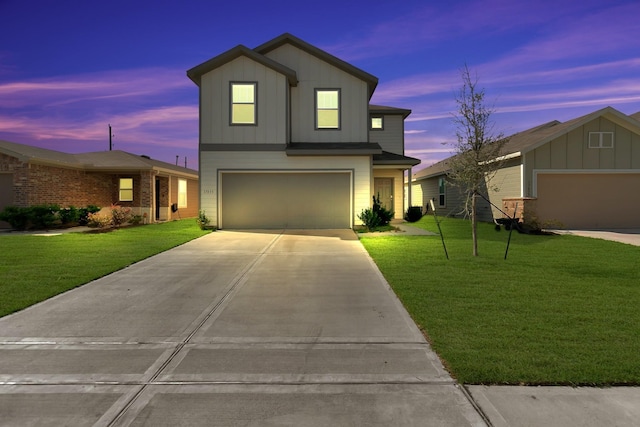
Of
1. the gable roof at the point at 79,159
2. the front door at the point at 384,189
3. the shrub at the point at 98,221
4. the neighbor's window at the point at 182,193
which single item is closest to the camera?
the gable roof at the point at 79,159

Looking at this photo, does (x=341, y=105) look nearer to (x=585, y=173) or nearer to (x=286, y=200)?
(x=286, y=200)

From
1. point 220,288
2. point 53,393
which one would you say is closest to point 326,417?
point 53,393

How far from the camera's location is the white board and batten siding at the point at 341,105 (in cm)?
→ 1802

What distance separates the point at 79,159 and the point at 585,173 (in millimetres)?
25501

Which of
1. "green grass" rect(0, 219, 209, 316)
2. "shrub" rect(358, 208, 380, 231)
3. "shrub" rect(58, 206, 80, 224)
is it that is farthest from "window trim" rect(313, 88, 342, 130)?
"shrub" rect(58, 206, 80, 224)

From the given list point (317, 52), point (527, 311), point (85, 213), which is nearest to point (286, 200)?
point (317, 52)

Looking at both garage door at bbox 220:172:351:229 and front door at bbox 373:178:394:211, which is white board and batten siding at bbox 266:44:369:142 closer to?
garage door at bbox 220:172:351:229

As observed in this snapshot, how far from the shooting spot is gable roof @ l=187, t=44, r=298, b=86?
16625 mm

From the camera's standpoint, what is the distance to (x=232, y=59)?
55.8 ft

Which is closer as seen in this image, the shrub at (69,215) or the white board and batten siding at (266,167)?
the white board and batten siding at (266,167)

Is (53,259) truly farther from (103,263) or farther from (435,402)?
(435,402)

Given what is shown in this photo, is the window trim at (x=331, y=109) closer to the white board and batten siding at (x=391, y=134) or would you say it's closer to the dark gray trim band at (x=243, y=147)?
the dark gray trim band at (x=243, y=147)

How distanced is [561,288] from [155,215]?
2147 cm

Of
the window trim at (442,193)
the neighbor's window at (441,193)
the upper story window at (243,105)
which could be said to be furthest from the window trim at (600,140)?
the upper story window at (243,105)
